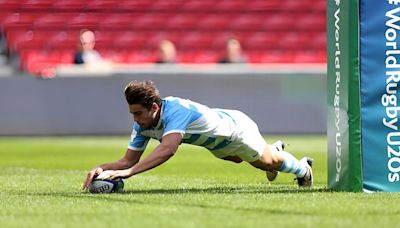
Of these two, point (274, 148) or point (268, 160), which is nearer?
Answer: point (268, 160)

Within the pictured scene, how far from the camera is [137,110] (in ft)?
28.9

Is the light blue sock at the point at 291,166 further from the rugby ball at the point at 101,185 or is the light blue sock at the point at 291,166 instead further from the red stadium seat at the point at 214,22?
the red stadium seat at the point at 214,22

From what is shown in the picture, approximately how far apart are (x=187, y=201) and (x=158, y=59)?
15301 mm

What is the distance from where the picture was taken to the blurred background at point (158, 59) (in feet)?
68.2

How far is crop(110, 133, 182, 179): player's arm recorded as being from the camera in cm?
876

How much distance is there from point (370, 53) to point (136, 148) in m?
2.30

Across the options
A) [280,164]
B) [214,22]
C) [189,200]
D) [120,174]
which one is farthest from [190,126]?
[214,22]

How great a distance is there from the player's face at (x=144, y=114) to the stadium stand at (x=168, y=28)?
50.6 feet

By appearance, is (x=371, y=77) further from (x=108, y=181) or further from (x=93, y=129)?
(x=93, y=129)

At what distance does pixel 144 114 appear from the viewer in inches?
348

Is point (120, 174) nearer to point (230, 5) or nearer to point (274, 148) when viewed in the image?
point (274, 148)

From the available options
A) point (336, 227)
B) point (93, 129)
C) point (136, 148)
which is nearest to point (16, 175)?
point (136, 148)

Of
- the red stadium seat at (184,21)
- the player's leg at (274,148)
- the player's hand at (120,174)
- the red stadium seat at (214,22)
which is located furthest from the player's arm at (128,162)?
the red stadium seat at (214,22)

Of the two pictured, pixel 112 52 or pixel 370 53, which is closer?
pixel 370 53
